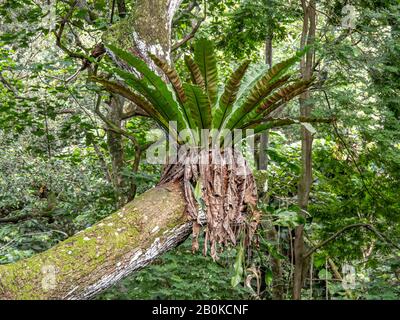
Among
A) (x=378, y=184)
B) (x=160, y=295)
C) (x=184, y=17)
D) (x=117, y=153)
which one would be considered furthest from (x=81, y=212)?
(x=378, y=184)

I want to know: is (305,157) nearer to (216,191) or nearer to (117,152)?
(117,152)

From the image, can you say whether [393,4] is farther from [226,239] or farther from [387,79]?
[226,239]

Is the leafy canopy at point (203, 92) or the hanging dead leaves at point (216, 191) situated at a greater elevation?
the leafy canopy at point (203, 92)

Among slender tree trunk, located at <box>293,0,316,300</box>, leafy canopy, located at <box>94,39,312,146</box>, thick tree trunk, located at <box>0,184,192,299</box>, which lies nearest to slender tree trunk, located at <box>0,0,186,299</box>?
thick tree trunk, located at <box>0,184,192,299</box>

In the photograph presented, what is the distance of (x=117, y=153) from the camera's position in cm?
482

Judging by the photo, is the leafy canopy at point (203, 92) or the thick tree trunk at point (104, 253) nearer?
the thick tree trunk at point (104, 253)

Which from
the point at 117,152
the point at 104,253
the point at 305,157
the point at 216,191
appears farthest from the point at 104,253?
the point at 117,152

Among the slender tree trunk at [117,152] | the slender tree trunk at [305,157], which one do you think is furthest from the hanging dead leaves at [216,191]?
the slender tree trunk at [117,152]

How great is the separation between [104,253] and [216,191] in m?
0.59

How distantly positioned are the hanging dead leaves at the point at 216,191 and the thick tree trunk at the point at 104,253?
66mm

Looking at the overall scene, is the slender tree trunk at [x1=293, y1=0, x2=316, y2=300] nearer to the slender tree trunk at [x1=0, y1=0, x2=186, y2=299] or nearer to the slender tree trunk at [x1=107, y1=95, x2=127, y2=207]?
the slender tree trunk at [x1=107, y1=95, x2=127, y2=207]

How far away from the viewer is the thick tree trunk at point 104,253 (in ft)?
6.00

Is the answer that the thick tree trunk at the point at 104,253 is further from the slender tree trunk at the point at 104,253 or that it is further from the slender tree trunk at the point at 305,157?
the slender tree trunk at the point at 305,157

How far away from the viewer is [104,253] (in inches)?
77.0
